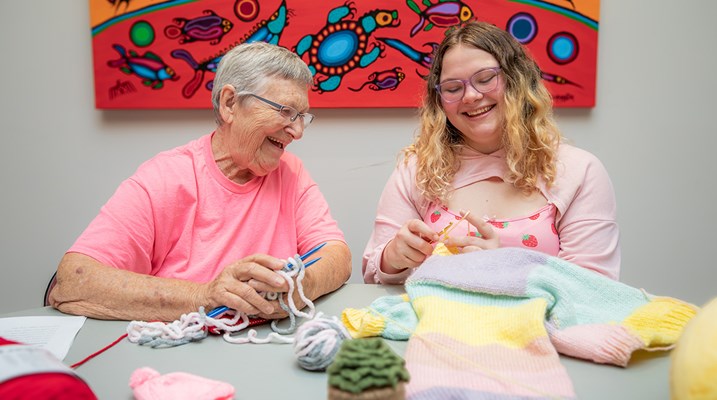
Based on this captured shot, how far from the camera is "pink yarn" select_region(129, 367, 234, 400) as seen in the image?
915 millimetres

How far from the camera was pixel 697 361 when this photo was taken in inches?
30.2

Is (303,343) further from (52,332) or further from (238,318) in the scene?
(52,332)

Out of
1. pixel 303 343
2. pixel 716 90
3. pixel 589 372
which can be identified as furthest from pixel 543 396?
pixel 716 90

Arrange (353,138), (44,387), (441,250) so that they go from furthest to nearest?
(353,138), (441,250), (44,387)

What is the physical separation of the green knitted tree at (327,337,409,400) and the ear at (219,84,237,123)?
3.67ft

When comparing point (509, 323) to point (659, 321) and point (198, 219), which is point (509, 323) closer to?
point (659, 321)

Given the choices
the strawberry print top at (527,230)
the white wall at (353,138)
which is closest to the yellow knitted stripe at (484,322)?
the strawberry print top at (527,230)

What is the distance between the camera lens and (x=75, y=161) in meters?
2.55

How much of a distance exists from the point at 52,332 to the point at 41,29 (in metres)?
1.73

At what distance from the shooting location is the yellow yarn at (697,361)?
2.46 ft

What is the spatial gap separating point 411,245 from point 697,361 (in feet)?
2.77

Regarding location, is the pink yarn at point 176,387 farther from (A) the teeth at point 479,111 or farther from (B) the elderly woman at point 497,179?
(A) the teeth at point 479,111

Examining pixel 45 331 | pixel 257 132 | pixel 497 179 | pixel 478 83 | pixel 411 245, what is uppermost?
pixel 478 83
